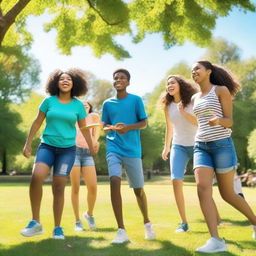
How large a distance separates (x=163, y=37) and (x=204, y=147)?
509 cm

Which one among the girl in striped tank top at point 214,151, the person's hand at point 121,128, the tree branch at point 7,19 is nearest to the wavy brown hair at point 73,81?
the person's hand at point 121,128

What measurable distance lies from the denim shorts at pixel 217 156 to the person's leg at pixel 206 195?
87mm

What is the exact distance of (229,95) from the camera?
519 cm

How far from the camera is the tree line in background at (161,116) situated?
4031 centimetres

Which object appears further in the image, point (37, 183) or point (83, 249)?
point (37, 183)

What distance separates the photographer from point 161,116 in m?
50.2

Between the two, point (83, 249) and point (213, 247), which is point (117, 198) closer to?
point (83, 249)

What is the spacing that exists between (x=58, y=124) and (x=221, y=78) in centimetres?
220

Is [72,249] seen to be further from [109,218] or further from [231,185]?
[109,218]

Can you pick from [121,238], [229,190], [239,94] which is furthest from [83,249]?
[239,94]

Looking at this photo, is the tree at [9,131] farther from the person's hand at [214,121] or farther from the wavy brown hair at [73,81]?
the person's hand at [214,121]

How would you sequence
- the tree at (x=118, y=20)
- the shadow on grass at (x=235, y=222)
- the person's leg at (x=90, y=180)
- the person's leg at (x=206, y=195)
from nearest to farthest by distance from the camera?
the person's leg at (x=206, y=195) → the person's leg at (x=90, y=180) → the shadow on grass at (x=235, y=222) → the tree at (x=118, y=20)

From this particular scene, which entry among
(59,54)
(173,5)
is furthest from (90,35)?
(173,5)

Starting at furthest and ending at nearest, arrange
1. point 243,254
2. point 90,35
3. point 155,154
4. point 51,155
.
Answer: point 155,154
point 90,35
point 51,155
point 243,254
